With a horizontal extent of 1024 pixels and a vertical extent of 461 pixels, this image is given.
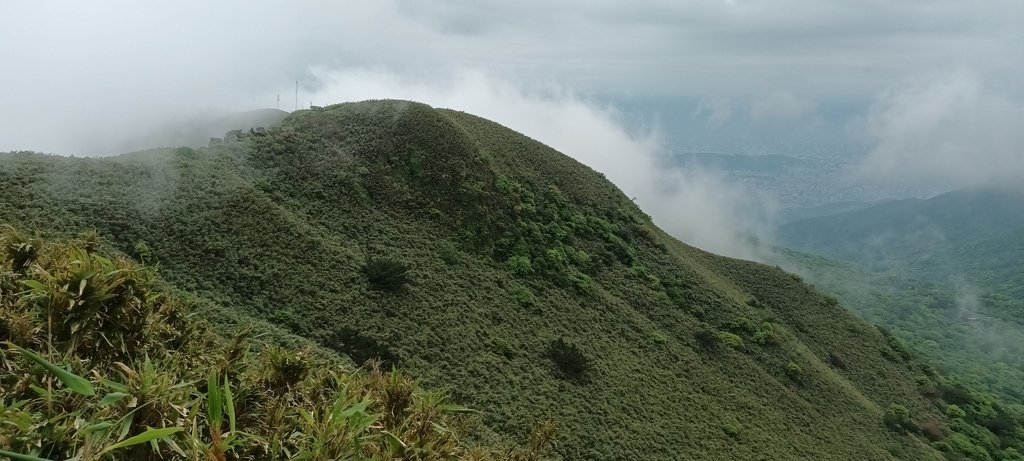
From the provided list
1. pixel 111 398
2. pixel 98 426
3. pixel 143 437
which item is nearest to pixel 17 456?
pixel 143 437

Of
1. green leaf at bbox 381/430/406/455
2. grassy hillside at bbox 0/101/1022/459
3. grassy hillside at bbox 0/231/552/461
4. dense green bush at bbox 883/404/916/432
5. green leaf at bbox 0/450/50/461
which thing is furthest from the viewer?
dense green bush at bbox 883/404/916/432

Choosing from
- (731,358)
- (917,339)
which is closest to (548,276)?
(731,358)

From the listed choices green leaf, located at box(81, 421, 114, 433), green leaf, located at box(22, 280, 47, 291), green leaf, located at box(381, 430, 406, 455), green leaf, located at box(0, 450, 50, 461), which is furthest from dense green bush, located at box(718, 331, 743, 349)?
green leaf, located at box(0, 450, 50, 461)

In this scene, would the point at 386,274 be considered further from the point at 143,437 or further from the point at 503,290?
the point at 143,437

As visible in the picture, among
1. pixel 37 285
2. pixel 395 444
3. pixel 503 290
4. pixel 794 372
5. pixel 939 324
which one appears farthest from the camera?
pixel 939 324

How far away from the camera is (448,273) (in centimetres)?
3475

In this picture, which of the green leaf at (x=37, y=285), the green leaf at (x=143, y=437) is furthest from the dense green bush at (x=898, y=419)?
the green leaf at (x=37, y=285)

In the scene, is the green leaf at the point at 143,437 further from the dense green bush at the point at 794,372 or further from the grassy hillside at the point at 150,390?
the dense green bush at the point at 794,372

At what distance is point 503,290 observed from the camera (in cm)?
3591

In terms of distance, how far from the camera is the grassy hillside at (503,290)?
1035 inches

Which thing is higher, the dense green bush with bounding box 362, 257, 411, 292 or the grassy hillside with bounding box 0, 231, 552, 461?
the grassy hillside with bounding box 0, 231, 552, 461

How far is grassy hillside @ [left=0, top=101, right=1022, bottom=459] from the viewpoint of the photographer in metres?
26.3

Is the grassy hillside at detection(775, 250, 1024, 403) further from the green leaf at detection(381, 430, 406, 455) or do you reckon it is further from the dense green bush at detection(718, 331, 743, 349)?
the green leaf at detection(381, 430, 406, 455)

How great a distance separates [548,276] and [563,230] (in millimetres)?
7500
